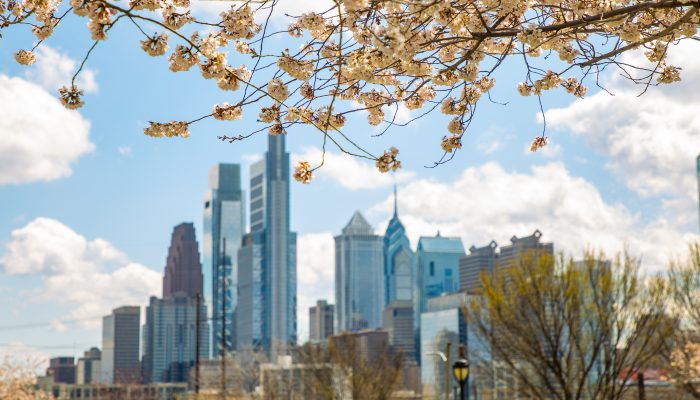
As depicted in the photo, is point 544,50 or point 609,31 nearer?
point 609,31

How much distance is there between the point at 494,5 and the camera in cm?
635

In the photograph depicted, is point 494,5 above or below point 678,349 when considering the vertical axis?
above

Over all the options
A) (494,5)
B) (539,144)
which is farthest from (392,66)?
(539,144)

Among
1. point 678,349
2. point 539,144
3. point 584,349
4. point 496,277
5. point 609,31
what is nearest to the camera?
point 609,31

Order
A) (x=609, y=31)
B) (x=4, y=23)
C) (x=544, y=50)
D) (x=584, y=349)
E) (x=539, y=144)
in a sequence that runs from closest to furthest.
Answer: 1. (x=4, y=23)
2. (x=609, y=31)
3. (x=544, y=50)
4. (x=539, y=144)
5. (x=584, y=349)

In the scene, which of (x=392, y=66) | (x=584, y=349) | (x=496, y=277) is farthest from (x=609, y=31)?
(x=496, y=277)

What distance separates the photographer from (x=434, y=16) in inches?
228

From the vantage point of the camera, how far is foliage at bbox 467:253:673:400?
78.6 ft

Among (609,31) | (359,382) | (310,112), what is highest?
(609,31)

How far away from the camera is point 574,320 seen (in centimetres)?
2427

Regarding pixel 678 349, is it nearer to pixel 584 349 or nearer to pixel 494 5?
pixel 584 349

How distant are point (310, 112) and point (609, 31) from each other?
2153 mm

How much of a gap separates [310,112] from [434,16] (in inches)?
64.3

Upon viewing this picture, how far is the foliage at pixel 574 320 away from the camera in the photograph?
2395 centimetres
